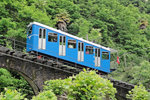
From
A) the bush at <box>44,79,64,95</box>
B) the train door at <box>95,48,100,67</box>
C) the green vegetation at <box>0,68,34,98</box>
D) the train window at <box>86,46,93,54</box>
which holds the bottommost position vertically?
the green vegetation at <box>0,68,34,98</box>

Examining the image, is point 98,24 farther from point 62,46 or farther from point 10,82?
point 62,46

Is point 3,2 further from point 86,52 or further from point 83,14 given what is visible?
point 83,14

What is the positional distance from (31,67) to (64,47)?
131 inches

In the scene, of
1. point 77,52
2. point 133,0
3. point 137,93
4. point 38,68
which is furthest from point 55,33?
point 133,0

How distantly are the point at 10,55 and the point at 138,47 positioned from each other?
2671 centimetres

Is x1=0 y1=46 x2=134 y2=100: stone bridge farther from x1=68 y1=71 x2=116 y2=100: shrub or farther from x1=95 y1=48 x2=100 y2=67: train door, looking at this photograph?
x1=68 y1=71 x2=116 y2=100: shrub

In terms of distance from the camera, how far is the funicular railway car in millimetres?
12773

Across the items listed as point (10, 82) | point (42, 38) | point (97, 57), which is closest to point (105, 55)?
point (97, 57)

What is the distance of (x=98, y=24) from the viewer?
35531mm

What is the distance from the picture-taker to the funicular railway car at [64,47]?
12.8 meters

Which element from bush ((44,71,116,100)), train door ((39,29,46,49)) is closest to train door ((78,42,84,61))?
train door ((39,29,46,49))

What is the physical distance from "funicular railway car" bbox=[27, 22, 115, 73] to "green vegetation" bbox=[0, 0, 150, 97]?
4546mm

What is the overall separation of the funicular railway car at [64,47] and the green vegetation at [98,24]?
4.55m

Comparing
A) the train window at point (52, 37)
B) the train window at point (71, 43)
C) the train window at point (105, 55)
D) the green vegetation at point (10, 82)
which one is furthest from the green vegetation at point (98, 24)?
the train window at point (71, 43)
